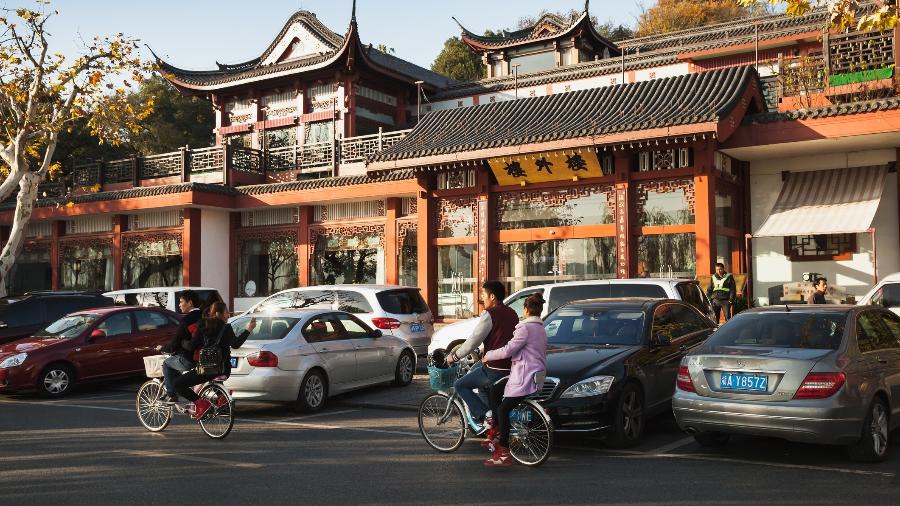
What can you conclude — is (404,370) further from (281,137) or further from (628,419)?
(281,137)

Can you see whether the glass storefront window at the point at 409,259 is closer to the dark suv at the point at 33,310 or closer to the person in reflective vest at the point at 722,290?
the dark suv at the point at 33,310

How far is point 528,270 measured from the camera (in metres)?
19.3

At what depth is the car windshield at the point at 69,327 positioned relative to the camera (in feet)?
45.7

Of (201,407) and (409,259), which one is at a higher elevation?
(409,259)

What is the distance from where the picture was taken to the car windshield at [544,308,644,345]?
954cm

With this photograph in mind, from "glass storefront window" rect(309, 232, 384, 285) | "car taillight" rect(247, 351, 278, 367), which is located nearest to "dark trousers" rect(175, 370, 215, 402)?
"car taillight" rect(247, 351, 278, 367)

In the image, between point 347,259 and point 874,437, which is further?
point 347,259

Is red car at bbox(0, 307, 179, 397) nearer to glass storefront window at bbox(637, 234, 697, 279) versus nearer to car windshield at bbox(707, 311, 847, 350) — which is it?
glass storefront window at bbox(637, 234, 697, 279)

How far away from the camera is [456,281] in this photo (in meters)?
20.5

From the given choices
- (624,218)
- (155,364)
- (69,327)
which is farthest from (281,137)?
(155,364)

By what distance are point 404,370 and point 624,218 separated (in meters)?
6.57

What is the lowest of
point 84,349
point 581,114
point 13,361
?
point 13,361

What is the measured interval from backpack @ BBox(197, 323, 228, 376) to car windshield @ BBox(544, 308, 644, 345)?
12.3 ft

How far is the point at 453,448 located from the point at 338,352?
4095 mm
